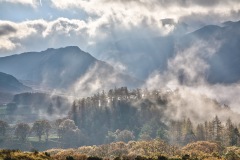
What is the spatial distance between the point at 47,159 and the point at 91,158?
11785 millimetres

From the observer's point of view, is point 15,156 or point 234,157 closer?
point 15,156

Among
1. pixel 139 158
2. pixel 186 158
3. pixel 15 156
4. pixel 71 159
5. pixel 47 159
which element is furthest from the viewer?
pixel 186 158

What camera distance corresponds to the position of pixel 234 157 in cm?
12350

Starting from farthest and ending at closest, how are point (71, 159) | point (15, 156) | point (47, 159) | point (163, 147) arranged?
point (163, 147) < point (71, 159) < point (47, 159) < point (15, 156)

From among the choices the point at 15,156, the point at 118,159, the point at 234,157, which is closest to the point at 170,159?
the point at 118,159

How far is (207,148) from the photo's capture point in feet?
652

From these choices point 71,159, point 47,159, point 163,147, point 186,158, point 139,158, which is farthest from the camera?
point 163,147

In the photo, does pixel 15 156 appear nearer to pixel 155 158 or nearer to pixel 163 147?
pixel 155 158

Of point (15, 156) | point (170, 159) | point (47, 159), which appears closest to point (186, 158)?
point (170, 159)

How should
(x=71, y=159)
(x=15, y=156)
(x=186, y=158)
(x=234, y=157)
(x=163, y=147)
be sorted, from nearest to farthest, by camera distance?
(x=15, y=156) < (x=71, y=159) < (x=186, y=158) < (x=234, y=157) < (x=163, y=147)

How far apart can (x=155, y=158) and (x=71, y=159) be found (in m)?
19.0

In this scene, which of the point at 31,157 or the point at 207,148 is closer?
the point at 31,157

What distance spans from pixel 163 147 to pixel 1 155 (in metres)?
145

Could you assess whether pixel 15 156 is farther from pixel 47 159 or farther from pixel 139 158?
pixel 139 158
